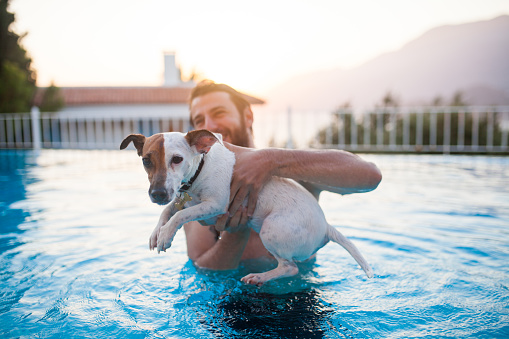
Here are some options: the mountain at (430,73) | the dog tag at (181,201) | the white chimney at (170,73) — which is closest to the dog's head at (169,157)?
the dog tag at (181,201)

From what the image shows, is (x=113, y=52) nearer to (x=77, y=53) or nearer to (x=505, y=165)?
(x=77, y=53)

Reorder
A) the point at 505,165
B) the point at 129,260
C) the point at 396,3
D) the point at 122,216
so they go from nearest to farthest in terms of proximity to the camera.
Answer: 1. the point at 129,260
2. the point at 122,216
3. the point at 505,165
4. the point at 396,3

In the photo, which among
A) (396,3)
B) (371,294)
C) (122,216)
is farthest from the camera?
(396,3)

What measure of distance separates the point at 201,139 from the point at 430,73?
150ft

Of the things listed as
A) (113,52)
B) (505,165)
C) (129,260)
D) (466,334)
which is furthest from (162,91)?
(466,334)

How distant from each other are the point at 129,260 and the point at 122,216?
4.14 feet

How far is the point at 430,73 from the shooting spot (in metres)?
42.1

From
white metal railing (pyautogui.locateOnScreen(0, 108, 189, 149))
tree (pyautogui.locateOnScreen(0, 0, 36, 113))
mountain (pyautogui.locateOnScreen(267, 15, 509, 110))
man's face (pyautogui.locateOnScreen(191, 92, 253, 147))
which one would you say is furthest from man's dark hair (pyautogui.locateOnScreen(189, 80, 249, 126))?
mountain (pyautogui.locateOnScreen(267, 15, 509, 110))

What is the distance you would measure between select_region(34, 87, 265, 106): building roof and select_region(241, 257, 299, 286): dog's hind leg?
15.0 meters

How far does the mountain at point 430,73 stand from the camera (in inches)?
1468

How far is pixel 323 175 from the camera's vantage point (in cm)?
196

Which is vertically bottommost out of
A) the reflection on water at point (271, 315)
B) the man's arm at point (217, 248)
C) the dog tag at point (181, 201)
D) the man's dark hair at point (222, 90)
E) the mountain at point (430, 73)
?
the reflection on water at point (271, 315)

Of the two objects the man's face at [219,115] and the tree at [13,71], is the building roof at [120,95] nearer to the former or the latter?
the tree at [13,71]

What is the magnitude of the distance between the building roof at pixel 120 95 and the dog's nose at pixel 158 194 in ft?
50.5
